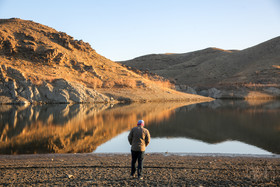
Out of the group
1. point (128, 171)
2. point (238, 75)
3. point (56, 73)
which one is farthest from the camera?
point (238, 75)

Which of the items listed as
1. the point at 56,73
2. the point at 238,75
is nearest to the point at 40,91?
the point at 56,73

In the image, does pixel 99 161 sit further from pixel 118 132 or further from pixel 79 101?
pixel 79 101

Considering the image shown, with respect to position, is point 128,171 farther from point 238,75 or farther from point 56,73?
point 238,75

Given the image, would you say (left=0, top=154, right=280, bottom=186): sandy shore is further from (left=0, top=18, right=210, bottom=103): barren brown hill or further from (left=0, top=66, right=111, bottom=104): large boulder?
(left=0, top=18, right=210, bottom=103): barren brown hill

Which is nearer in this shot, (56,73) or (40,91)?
(40,91)

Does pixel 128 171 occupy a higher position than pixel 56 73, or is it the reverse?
pixel 56 73

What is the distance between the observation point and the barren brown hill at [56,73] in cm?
5147

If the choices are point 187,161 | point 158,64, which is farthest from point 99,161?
point 158,64

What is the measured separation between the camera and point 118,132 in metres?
20.0

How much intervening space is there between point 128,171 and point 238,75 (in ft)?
372

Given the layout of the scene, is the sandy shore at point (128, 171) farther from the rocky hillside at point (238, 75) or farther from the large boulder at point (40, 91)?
the rocky hillside at point (238, 75)

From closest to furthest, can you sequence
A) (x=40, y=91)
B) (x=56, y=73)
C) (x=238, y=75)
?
(x=40, y=91)
(x=56, y=73)
(x=238, y=75)

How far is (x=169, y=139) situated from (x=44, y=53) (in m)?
54.0

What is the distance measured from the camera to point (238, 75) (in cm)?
11406
